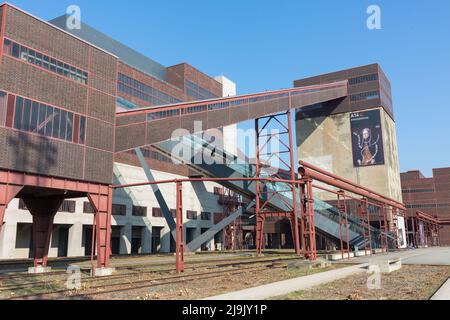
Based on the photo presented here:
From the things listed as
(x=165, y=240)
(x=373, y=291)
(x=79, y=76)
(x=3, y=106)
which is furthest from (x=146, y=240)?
(x=373, y=291)

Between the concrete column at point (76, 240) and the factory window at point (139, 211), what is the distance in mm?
9123

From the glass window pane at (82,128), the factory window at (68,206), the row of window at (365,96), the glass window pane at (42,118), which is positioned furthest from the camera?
the row of window at (365,96)

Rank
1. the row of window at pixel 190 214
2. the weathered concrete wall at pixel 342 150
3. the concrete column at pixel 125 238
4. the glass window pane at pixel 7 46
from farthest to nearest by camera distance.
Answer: the weathered concrete wall at pixel 342 150, the row of window at pixel 190 214, the concrete column at pixel 125 238, the glass window pane at pixel 7 46

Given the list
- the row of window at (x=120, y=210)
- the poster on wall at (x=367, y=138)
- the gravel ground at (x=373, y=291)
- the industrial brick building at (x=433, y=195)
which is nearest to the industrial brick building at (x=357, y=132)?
the poster on wall at (x=367, y=138)

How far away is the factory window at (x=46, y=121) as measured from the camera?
21.7m

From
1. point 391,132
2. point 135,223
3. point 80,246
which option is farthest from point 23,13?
point 391,132

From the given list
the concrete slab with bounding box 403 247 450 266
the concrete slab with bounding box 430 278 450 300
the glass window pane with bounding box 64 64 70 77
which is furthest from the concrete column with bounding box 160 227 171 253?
the concrete slab with bounding box 430 278 450 300

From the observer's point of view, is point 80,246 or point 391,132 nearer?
point 80,246

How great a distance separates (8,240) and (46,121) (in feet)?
79.0

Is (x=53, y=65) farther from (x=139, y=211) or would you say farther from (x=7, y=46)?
(x=139, y=211)

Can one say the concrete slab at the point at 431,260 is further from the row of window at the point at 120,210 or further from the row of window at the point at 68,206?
the row of window at the point at 68,206
